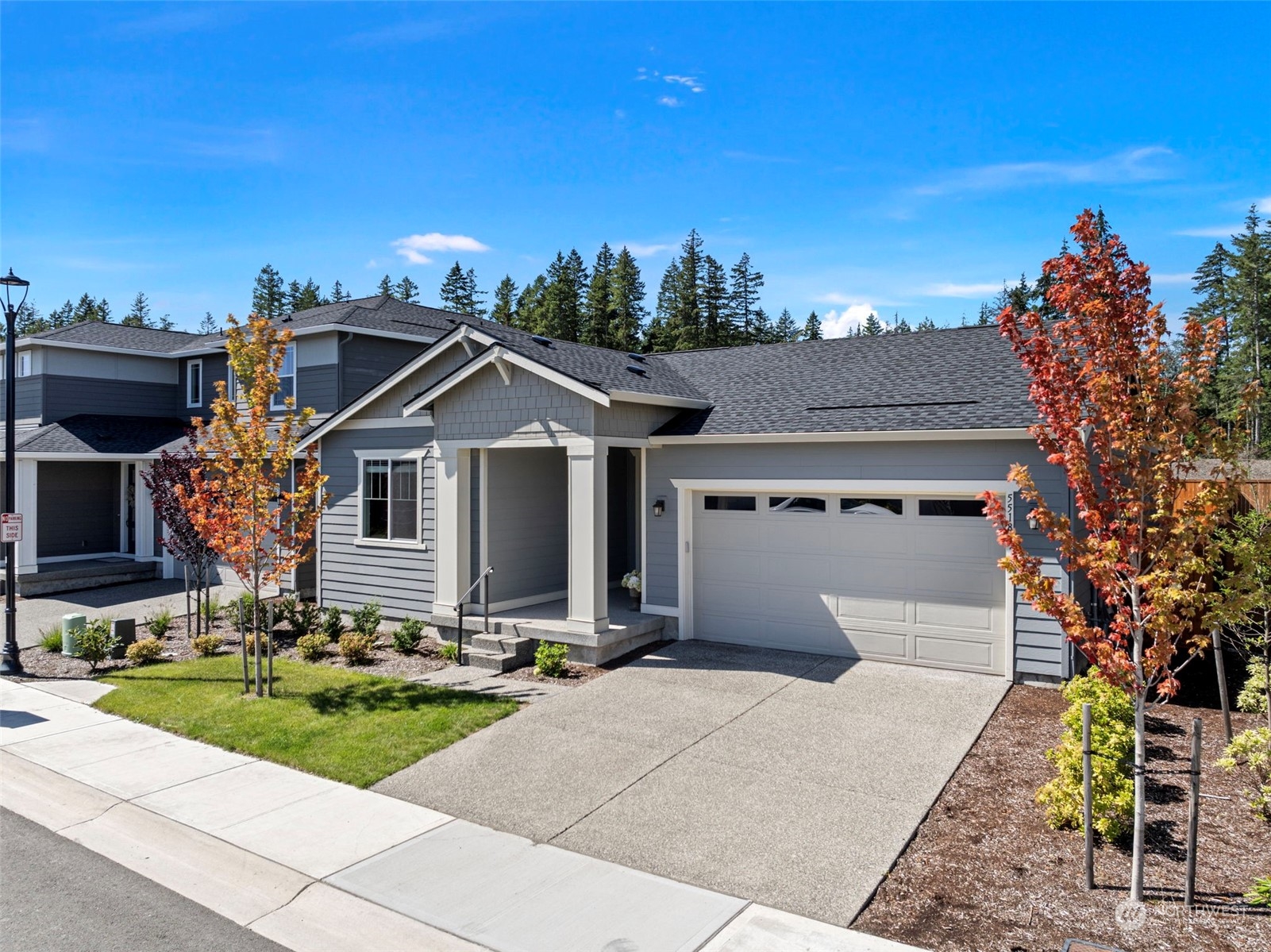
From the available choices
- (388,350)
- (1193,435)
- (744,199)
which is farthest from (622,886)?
(388,350)

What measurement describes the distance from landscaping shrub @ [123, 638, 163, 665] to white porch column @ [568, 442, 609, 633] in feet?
21.2

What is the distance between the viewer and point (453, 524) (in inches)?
512

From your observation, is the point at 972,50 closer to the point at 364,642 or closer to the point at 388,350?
the point at 364,642

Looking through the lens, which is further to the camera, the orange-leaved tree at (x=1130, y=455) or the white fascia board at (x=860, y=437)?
the white fascia board at (x=860, y=437)

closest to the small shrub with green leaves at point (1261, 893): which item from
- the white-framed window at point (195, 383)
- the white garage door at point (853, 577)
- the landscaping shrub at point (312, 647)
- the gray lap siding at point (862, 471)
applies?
the gray lap siding at point (862, 471)

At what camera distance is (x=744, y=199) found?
17328 millimetres

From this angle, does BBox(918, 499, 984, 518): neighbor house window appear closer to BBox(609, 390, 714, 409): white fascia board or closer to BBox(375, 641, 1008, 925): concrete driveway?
BBox(375, 641, 1008, 925): concrete driveway

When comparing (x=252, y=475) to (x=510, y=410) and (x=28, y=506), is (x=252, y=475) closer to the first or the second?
(x=510, y=410)

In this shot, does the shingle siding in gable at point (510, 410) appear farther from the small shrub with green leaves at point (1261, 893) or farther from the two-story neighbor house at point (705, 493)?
the small shrub with green leaves at point (1261, 893)

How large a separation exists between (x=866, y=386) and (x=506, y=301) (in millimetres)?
52908

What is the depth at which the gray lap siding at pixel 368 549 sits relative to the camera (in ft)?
45.4

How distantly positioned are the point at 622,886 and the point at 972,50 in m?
11.5

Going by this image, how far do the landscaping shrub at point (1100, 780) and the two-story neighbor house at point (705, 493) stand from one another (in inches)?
139

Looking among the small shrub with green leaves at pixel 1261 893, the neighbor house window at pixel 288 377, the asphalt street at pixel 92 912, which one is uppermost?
the neighbor house window at pixel 288 377
